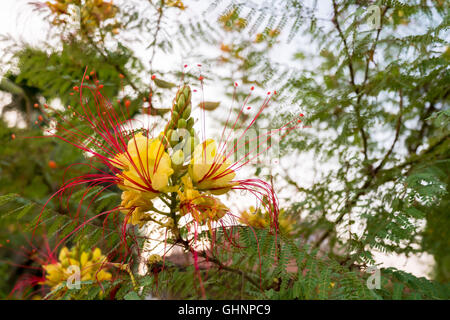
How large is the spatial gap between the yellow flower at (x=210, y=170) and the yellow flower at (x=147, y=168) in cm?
7

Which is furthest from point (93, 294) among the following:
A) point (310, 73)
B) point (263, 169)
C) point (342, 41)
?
point (310, 73)

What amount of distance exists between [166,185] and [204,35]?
Answer: 3.93 feet

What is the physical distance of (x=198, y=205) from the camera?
2.53 feet

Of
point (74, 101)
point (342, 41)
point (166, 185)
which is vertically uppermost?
point (342, 41)

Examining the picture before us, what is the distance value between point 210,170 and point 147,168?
0.15 metres

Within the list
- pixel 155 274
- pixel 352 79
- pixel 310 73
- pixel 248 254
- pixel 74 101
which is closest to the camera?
pixel 155 274

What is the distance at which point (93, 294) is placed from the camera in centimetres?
93

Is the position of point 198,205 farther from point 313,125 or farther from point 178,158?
point 313,125

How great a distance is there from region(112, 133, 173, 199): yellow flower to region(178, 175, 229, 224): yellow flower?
53 mm

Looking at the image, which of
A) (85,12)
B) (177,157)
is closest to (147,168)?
(177,157)

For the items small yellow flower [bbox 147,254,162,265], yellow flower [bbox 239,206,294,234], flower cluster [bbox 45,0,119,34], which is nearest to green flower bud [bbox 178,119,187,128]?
small yellow flower [bbox 147,254,162,265]

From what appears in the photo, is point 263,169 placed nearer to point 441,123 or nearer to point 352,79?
point 352,79

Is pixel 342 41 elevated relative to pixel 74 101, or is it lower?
elevated
